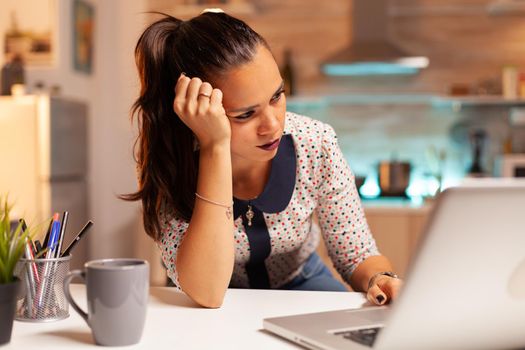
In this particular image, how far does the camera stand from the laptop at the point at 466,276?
0.60 metres

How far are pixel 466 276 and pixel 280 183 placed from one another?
0.80 metres

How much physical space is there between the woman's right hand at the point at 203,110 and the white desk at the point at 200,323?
0.95 feet

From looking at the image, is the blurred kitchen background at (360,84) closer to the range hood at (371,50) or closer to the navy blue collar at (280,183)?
the range hood at (371,50)

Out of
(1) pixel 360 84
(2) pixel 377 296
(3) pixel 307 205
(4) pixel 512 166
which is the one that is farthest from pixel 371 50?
(2) pixel 377 296

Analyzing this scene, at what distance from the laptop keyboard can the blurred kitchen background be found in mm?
2760

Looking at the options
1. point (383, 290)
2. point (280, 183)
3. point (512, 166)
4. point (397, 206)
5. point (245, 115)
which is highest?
point (245, 115)

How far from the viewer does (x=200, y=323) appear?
0.93 meters


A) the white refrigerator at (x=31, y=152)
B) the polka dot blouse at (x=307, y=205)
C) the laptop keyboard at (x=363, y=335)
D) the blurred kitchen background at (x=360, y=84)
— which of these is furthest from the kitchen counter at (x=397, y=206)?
the laptop keyboard at (x=363, y=335)

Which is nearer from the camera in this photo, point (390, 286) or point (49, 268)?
point (49, 268)

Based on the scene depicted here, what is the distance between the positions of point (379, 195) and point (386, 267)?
2.51 meters

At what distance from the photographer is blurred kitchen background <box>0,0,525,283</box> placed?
12.3ft

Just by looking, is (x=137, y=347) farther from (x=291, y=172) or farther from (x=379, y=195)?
(x=379, y=195)

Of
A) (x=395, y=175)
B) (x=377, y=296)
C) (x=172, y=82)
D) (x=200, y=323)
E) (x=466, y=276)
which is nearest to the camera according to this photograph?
(x=466, y=276)

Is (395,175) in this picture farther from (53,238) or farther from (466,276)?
(466,276)
